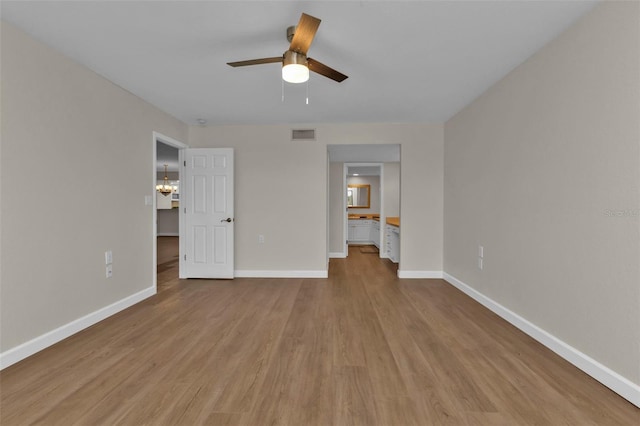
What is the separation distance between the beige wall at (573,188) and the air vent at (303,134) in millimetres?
2425

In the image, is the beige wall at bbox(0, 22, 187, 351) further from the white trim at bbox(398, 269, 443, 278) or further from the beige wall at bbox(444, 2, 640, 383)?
the beige wall at bbox(444, 2, 640, 383)

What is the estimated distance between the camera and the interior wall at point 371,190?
9.57 meters

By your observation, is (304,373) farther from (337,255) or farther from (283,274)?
(337,255)

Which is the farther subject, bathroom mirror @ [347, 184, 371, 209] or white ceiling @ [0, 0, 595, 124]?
bathroom mirror @ [347, 184, 371, 209]

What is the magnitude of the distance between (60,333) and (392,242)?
524 centimetres

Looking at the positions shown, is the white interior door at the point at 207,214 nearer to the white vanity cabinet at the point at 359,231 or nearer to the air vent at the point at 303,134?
the air vent at the point at 303,134

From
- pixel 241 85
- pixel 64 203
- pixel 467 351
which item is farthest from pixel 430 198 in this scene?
pixel 64 203

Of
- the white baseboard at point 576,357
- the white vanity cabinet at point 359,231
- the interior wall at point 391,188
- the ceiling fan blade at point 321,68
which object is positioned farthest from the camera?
the white vanity cabinet at point 359,231

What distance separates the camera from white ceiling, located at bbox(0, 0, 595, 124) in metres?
1.97

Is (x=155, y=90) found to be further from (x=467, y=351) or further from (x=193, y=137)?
(x=467, y=351)

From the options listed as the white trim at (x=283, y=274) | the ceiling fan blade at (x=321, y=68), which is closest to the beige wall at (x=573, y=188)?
the ceiling fan blade at (x=321, y=68)

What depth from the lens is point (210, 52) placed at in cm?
253

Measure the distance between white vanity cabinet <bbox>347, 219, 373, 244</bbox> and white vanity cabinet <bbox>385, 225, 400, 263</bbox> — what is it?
2.18 m

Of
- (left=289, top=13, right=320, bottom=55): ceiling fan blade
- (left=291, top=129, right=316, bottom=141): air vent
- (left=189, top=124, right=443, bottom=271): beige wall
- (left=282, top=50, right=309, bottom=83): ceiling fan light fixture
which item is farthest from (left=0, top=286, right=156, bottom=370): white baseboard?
(left=291, top=129, right=316, bottom=141): air vent
